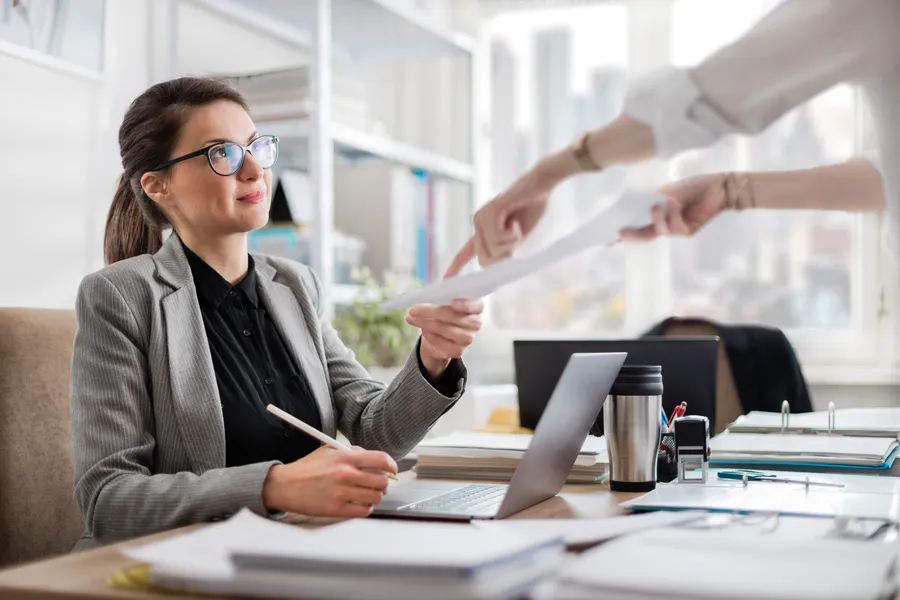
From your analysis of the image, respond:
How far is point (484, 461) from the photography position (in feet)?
4.59

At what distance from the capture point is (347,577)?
0.69 m

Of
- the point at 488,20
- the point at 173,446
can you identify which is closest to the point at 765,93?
the point at 173,446

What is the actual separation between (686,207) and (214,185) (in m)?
0.81

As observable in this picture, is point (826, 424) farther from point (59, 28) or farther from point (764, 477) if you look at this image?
point (59, 28)

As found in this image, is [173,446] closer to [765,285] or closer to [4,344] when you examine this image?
[4,344]

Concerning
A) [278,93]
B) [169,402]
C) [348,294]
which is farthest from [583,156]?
[348,294]

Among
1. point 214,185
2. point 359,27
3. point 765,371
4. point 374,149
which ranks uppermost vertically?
point 359,27

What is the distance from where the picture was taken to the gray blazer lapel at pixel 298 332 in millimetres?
1584

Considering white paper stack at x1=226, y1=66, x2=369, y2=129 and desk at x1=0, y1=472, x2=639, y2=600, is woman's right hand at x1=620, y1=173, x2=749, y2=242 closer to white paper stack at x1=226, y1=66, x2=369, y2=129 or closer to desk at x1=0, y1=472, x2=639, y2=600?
desk at x1=0, y1=472, x2=639, y2=600

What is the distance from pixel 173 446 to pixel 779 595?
0.93m

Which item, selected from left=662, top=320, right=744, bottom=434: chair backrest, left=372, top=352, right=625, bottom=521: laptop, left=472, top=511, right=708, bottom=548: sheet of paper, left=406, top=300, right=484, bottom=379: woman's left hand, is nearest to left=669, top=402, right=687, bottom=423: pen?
left=372, top=352, right=625, bottom=521: laptop

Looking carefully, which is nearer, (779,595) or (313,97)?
(779,595)

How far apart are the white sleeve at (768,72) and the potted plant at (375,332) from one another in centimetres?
194

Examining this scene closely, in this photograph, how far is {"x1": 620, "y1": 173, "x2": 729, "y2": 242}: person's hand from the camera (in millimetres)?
920
